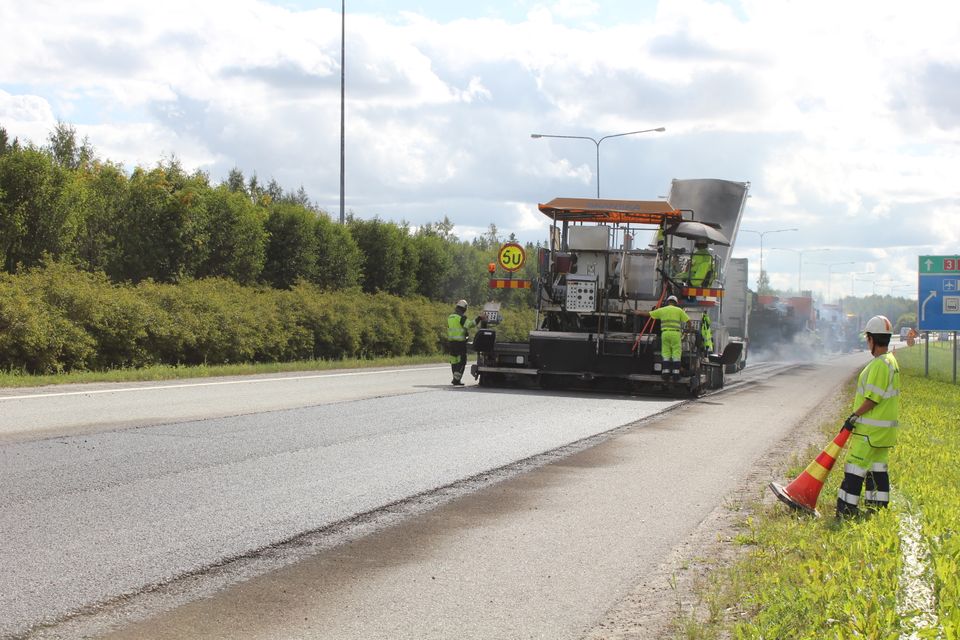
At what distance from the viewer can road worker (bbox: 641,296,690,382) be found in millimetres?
19422

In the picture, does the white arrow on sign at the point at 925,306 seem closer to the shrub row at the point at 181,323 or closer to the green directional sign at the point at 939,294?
the green directional sign at the point at 939,294

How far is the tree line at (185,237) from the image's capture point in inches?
1016

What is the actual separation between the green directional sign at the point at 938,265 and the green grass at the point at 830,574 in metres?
23.8

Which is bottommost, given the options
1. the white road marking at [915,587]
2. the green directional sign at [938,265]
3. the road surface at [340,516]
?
the road surface at [340,516]

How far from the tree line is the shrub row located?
5.30 feet

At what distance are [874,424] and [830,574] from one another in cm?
201

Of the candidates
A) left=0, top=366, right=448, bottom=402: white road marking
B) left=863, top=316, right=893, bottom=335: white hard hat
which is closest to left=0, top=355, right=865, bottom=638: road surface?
left=0, top=366, right=448, bottom=402: white road marking

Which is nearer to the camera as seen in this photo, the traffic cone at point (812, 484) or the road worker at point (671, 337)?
the traffic cone at point (812, 484)

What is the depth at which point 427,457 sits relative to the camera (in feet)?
36.4

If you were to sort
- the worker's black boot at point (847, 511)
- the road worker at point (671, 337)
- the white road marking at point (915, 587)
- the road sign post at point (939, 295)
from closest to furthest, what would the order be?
1. the white road marking at point (915, 587)
2. the worker's black boot at point (847, 511)
3. the road worker at point (671, 337)
4. the road sign post at point (939, 295)

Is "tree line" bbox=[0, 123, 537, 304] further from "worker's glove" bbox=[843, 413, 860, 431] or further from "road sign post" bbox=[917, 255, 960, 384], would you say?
"worker's glove" bbox=[843, 413, 860, 431]

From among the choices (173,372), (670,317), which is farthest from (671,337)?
(173,372)

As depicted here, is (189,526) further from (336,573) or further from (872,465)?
(872,465)

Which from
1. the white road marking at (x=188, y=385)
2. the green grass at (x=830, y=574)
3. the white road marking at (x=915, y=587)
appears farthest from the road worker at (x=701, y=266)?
the white road marking at (x=915, y=587)
